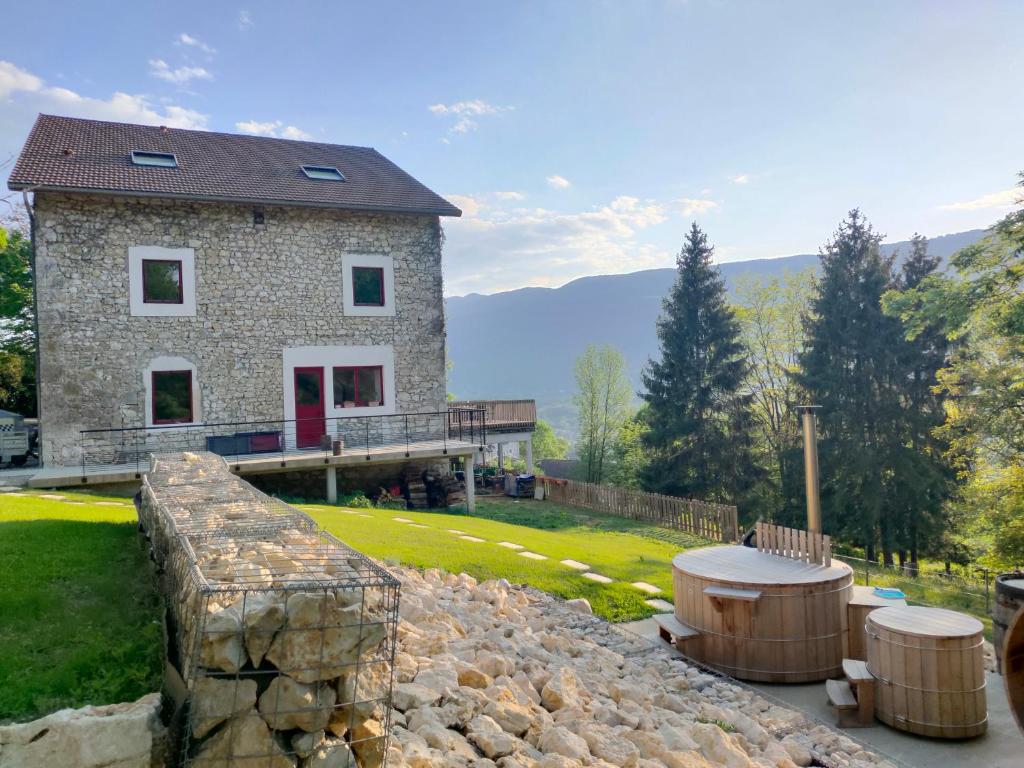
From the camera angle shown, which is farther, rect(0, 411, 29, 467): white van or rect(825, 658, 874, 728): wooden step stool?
rect(0, 411, 29, 467): white van

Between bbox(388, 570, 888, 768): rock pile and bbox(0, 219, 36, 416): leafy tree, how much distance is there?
1906 centimetres

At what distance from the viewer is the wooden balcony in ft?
77.6

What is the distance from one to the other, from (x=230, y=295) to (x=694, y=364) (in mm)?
20652

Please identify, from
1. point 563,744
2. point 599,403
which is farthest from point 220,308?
point 599,403

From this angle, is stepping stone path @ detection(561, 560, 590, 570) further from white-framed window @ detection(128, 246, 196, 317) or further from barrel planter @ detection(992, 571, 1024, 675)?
white-framed window @ detection(128, 246, 196, 317)

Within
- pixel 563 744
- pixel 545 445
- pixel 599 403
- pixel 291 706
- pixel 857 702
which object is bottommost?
pixel 545 445

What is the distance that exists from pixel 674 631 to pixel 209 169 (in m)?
16.4

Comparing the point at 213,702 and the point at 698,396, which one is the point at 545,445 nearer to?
the point at 698,396

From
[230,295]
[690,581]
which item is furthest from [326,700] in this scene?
[230,295]

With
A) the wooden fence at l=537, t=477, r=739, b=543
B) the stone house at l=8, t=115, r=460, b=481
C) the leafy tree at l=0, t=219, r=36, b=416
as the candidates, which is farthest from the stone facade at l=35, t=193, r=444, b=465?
the leafy tree at l=0, t=219, r=36, b=416

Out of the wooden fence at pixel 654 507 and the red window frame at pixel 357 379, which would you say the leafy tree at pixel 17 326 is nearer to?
the red window frame at pixel 357 379

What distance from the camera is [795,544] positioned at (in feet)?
30.2

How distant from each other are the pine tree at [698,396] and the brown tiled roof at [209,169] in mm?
15320

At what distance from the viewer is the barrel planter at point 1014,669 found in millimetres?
5152
